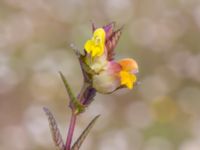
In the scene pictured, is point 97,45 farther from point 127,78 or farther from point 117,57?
point 117,57

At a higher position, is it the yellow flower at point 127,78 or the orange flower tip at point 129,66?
the orange flower tip at point 129,66

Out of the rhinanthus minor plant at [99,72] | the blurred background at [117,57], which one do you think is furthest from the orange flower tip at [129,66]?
the blurred background at [117,57]

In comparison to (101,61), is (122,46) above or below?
below

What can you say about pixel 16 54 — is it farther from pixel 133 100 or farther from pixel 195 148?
pixel 195 148

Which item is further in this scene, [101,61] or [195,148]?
[195,148]

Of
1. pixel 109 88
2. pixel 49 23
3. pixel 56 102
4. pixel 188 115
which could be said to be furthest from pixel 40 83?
pixel 109 88

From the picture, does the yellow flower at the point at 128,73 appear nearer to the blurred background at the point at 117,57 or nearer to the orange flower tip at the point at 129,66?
the orange flower tip at the point at 129,66

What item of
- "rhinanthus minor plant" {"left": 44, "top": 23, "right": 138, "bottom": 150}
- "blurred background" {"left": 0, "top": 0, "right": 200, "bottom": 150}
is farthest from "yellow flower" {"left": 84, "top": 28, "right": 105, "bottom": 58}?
"blurred background" {"left": 0, "top": 0, "right": 200, "bottom": 150}
